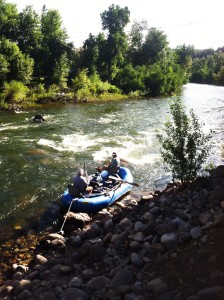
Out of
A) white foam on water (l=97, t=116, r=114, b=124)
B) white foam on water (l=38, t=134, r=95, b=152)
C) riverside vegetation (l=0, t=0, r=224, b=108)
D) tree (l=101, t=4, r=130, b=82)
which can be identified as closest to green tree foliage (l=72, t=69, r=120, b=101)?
riverside vegetation (l=0, t=0, r=224, b=108)

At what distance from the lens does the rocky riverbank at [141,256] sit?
Result: 4520mm

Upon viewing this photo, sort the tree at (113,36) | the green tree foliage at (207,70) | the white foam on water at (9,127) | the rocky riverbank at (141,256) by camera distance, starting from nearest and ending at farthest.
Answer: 1. the rocky riverbank at (141,256)
2. the white foam on water at (9,127)
3. the tree at (113,36)
4. the green tree foliage at (207,70)

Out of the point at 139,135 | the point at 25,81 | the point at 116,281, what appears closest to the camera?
the point at 116,281

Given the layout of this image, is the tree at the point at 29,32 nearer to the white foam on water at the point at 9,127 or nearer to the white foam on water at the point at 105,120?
the white foam on water at the point at 105,120

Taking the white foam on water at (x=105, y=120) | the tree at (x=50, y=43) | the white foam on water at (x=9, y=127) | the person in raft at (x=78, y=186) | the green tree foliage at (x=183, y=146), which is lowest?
the person in raft at (x=78, y=186)

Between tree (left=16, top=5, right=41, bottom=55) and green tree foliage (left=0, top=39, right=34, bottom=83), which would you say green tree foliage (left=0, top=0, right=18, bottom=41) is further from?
green tree foliage (left=0, top=39, right=34, bottom=83)

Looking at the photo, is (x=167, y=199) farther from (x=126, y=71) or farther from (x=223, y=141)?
(x=126, y=71)

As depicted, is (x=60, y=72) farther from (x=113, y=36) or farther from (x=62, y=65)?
(x=113, y=36)

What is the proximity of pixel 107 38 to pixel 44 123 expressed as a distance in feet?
89.0

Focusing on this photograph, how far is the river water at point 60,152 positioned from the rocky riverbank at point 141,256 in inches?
61.1

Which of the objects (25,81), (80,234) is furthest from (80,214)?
(25,81)

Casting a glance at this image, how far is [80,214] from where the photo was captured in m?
8.52

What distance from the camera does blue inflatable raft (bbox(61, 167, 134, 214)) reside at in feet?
29.4

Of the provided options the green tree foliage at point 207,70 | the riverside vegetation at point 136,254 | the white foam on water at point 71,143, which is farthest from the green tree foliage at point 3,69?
the green tree foliage at point 207,70
